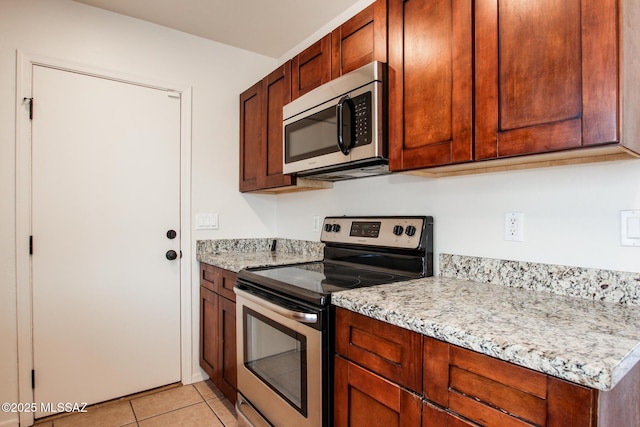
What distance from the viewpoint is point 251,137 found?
2.57 m

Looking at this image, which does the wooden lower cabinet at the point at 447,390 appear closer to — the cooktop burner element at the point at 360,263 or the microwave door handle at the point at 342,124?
the cooktop burner element at the point at 360,263

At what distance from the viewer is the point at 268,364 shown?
65.2 inches

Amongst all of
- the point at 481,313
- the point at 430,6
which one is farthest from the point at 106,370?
the point at 430,6

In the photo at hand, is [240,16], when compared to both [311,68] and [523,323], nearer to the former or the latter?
[311,68]

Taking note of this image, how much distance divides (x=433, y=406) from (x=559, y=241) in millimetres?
746

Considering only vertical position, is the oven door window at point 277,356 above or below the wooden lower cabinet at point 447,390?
below

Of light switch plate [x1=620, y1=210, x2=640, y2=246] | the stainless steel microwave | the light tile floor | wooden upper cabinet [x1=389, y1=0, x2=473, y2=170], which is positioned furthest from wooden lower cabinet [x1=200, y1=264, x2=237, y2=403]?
light switch plate [x1=620, y1=210, x2=640, y2=246]

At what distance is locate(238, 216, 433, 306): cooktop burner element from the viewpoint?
148cm

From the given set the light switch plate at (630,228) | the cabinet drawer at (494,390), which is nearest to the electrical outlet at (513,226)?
the light switch plate at (630,228)

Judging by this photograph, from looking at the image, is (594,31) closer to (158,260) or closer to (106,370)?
(158,260)

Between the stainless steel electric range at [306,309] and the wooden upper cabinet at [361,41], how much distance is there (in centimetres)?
75

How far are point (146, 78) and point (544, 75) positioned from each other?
2315 mm

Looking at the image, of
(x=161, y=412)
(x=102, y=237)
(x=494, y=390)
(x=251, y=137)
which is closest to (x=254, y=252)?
(x=251, y=137)

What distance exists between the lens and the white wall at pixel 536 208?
1.14 metres
